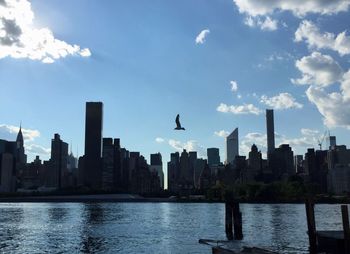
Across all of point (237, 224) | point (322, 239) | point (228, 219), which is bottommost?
point (322, 239)

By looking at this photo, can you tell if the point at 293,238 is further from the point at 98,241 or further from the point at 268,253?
the point at 268,253

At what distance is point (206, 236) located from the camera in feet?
259

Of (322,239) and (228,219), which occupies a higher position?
(228,219)

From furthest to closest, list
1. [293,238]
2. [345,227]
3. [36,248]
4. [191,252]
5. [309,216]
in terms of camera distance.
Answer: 1. [293,238]
2. [36,248]
3. [191,252]
4. [309,216]
5. [345,227]

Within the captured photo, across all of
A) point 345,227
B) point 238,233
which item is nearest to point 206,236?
point 238,233

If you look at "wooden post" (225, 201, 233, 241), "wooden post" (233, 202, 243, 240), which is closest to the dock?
"wooden post" (233, 202, 243, 240)

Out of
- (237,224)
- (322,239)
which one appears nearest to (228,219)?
(237,224)

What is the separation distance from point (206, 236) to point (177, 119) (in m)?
41.6

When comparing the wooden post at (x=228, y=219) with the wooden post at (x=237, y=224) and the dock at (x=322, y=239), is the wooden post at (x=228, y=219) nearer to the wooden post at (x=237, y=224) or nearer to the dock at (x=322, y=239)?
the wooden post at (x=237, y=224)

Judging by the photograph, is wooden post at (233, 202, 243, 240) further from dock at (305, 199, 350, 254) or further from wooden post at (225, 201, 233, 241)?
dock at (305, 199, 350, 254)

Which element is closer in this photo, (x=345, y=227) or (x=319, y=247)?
(x=345, y=227)

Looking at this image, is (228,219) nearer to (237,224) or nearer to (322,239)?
(237,224)

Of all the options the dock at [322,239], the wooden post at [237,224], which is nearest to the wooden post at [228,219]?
the wooden post at [237,224]

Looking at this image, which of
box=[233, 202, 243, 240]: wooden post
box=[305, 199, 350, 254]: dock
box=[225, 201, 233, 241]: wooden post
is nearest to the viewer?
box=[305, 199, 350, 254]: dock
